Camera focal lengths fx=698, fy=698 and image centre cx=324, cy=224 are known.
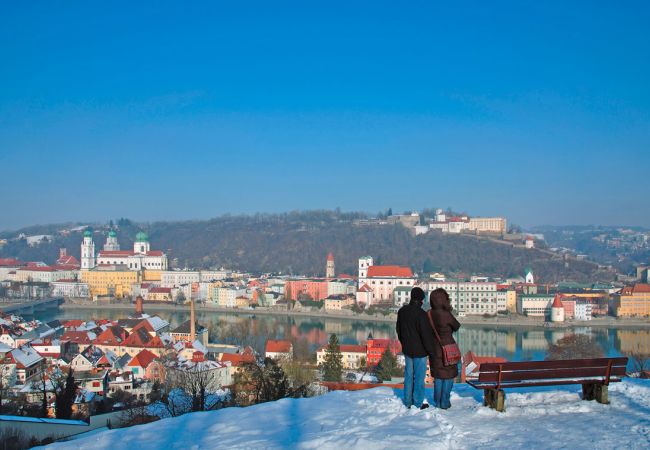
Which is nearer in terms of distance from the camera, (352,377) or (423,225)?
(352,377)

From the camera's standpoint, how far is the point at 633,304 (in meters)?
22.0

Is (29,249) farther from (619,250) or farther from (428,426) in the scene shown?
(428,426)

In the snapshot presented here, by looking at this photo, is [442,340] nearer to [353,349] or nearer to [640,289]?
[353,349]

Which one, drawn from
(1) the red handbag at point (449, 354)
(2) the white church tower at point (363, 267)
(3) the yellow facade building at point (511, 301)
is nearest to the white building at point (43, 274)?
(2) the white church tower at point (363, 267)

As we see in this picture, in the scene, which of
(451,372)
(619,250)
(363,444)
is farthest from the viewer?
(619,250)

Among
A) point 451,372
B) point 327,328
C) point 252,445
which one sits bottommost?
point 327,328

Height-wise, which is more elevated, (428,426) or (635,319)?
(428,426)

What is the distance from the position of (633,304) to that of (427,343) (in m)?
21.9

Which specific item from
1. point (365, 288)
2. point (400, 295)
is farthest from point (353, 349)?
point (365, 288)

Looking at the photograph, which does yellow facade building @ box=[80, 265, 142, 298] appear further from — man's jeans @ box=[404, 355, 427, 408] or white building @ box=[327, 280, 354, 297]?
man's jeans @ box=[404, 355, 427, 408]

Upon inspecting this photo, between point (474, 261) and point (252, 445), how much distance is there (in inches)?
1414

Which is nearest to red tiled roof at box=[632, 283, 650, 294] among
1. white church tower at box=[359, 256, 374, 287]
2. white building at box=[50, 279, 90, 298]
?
white church tower at box=[359, 256, 374, 287]

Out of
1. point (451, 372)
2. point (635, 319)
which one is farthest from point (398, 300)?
point (451, 372)

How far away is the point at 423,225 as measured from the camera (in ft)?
153
